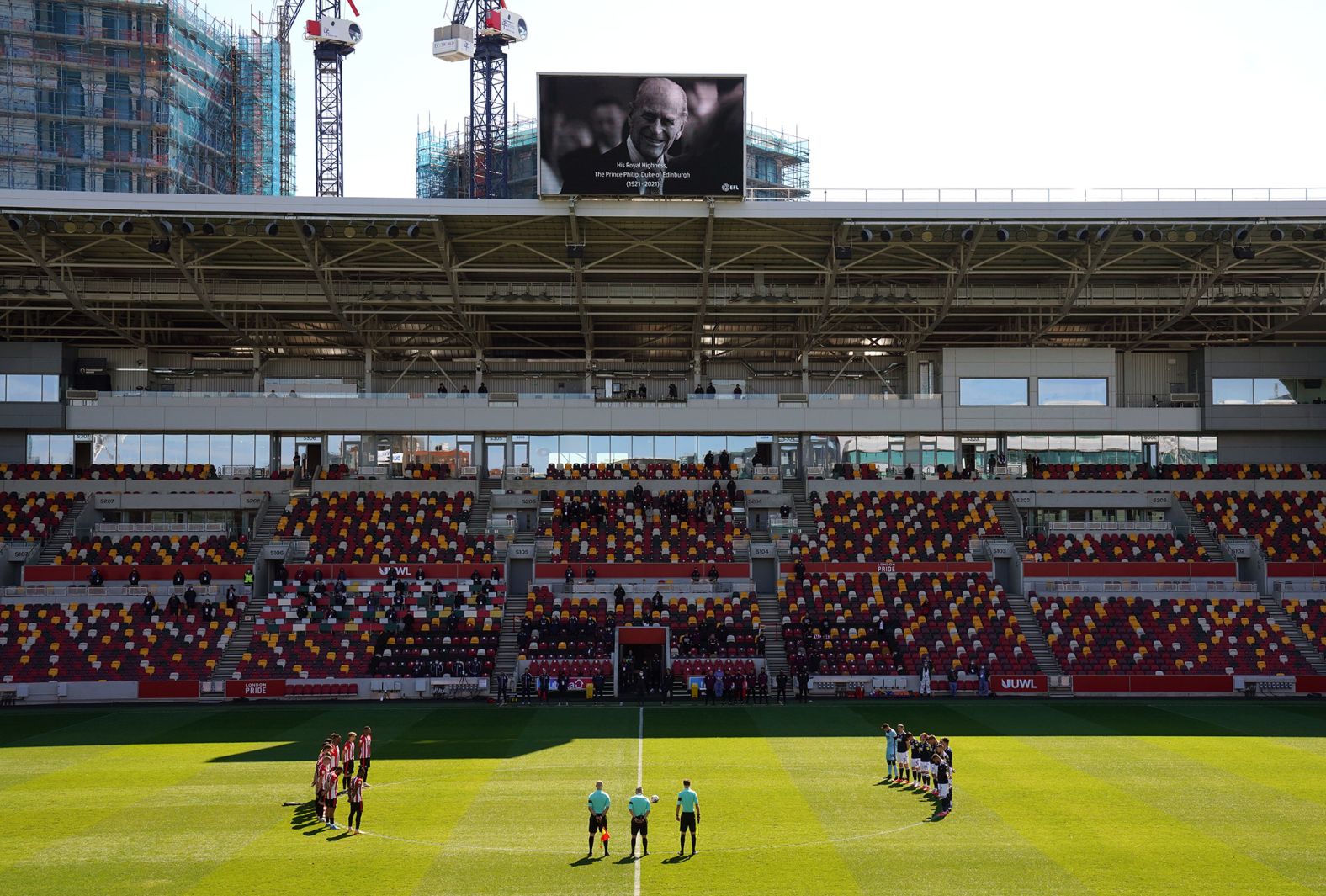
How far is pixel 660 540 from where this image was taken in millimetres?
54562

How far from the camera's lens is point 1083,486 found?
6003 cm

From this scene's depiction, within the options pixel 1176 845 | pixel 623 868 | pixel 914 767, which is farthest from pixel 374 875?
pixel 1176 845

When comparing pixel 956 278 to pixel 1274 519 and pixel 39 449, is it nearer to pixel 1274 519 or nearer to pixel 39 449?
pixel 1274 519

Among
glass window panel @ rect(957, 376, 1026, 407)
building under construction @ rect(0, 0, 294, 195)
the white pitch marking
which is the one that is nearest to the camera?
the white pitch marking

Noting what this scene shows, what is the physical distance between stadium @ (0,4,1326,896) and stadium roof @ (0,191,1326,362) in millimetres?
265

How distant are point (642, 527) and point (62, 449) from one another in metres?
29.9

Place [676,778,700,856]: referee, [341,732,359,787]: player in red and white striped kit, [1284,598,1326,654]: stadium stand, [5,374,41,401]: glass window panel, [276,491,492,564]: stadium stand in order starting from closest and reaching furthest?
[676,778,700,856]: referee
[341,732,359,787]: player in red and white striped kit
[1284,598,1326,654]: stadium stand
[276,491,492,564]: stadium stand
[5,374,41,401]: glass window panel

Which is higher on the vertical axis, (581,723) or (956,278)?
(956,278)

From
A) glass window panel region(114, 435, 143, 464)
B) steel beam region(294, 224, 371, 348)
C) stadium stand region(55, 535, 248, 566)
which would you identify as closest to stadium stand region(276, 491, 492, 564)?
stadium stand region(55, 535, 248, 566)

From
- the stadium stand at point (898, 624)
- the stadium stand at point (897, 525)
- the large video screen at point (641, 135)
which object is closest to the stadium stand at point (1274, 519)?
the stadium stand at point (897, 525)

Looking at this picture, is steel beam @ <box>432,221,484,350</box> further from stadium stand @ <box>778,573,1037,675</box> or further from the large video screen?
stadium stand @ <box>778,573,1037,675</box>

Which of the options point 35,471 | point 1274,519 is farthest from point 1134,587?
point 35,471

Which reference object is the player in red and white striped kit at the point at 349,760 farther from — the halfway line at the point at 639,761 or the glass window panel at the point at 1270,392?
the glass window panel at the point at 1270,392

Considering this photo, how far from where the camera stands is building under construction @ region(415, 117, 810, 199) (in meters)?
124
